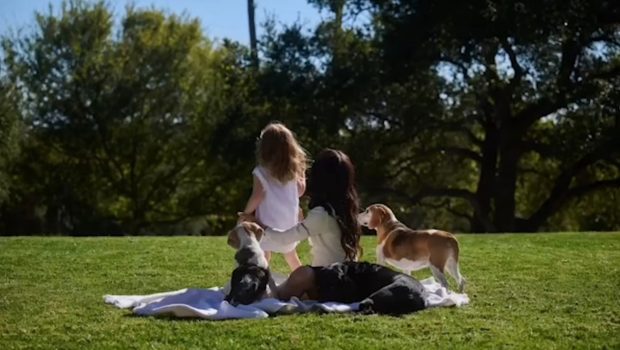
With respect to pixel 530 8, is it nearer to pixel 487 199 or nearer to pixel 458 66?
pixel 458 66

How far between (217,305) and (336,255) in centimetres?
123

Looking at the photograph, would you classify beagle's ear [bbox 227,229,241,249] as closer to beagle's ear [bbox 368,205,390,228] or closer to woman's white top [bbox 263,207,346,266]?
woman's white top [bbox 263,207,346,266]

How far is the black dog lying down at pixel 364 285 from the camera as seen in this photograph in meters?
7.07

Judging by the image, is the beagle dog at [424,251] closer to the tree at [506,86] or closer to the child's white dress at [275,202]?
the child's white dress at [275,202]

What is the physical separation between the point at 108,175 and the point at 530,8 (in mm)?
18098

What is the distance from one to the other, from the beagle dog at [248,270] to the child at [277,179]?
110 cm

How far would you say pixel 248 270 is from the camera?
282 inches

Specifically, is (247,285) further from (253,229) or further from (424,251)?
(424,251)

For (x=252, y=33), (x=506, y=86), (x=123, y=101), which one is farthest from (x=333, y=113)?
(x=123, y=101)

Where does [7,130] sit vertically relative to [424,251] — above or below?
above

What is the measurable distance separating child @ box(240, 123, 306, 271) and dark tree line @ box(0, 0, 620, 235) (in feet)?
53.9

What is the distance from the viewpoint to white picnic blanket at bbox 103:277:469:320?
269 inches

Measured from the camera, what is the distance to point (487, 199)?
29.6 m

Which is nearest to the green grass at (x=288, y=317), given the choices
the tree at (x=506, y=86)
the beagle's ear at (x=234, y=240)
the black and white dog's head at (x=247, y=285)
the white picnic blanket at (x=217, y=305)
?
the white picnic blanket at (x=217, y=305)
